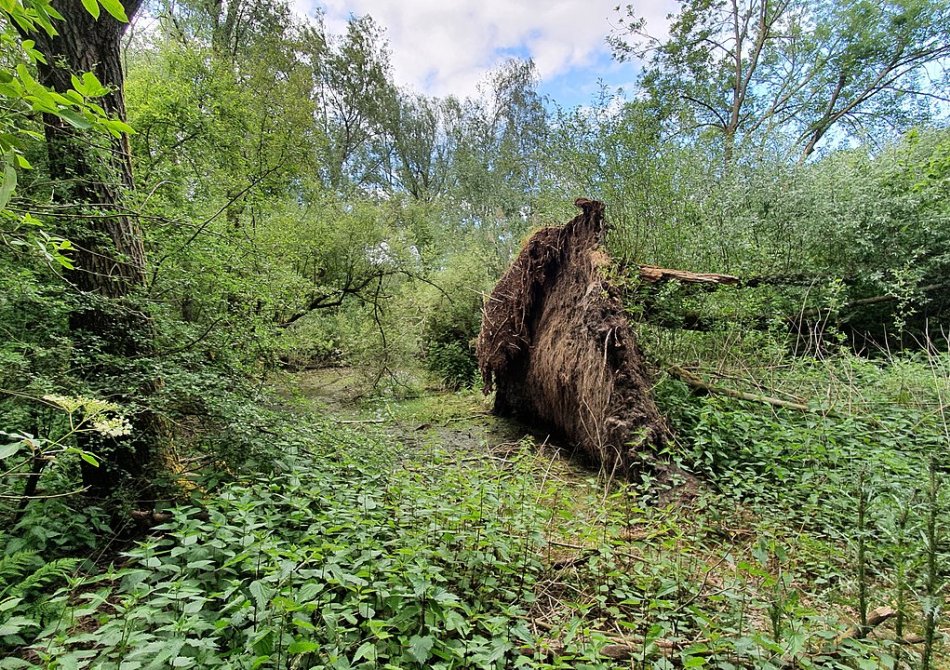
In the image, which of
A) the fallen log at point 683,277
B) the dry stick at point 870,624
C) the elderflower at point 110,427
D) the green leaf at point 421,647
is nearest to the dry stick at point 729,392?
the fallen log at point 683,277

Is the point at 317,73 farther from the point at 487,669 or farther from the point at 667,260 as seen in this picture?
the point at 487,669

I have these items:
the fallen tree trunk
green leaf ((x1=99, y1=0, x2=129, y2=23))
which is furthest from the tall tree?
green leaf ((x1=99, y1=0, x2=129, y2=23))

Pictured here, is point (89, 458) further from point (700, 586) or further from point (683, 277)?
point (683, 277)

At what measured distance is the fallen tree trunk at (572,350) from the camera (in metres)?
3.90

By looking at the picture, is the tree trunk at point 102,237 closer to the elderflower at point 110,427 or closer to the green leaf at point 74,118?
the elderflower at point 110,427

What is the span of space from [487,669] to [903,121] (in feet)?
64.4

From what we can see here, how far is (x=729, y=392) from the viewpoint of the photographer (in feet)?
15.3

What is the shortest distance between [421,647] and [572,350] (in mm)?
3663

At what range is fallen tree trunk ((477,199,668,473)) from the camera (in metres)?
3.90

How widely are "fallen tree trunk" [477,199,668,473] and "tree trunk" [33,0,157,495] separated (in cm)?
384

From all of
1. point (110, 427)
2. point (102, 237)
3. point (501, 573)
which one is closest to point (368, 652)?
point (501, 573)

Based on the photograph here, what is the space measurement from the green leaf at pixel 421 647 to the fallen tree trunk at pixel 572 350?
245cm

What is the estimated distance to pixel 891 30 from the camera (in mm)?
11805

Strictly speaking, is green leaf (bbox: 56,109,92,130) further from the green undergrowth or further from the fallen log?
the fallen log
